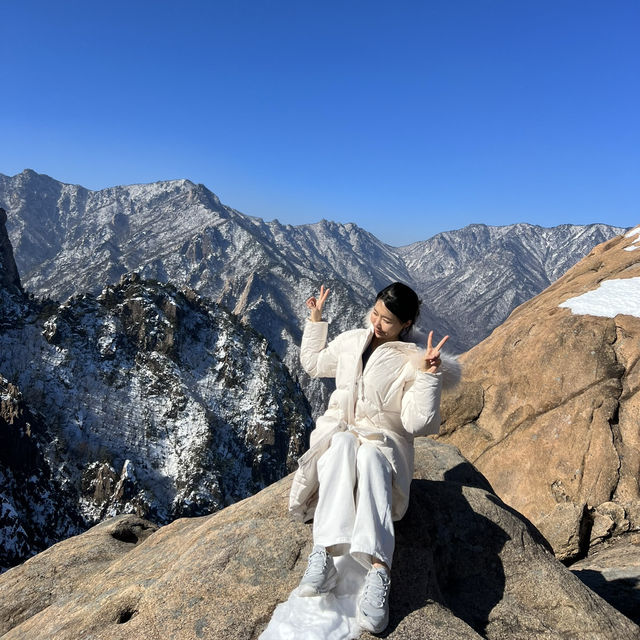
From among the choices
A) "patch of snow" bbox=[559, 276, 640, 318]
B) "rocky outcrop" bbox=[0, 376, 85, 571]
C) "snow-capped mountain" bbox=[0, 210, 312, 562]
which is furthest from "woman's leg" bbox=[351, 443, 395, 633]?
"snow-capped mountain" bbox=[0, 210, 312, 562]

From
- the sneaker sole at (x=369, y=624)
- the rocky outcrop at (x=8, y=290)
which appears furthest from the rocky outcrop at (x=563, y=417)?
the rocky outcrop at (x=8, y=290)

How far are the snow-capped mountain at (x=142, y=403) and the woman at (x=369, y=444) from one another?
113 metres

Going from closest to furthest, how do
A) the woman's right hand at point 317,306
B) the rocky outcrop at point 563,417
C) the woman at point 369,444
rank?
the woman at point 369,444 → the woman's right hand at point 317,306 → the rocky outcrop at point 563,417

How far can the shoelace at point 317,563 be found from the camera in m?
6.39

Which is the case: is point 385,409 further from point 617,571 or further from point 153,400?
point 153,400

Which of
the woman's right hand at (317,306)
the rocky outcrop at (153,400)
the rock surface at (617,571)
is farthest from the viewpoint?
the rocky outcrop at (153,400)

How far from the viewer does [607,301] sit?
2178cm

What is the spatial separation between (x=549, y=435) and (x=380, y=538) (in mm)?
15221

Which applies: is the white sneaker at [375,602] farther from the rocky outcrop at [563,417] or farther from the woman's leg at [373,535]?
the rocky outcrop at [563,417]

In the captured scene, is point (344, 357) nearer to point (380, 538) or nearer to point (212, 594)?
point (380, 538)

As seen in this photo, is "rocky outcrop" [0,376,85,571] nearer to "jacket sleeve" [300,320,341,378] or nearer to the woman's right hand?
"jacket sleeve" [300,320,341,378]

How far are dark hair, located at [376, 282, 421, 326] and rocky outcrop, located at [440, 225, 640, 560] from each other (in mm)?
8142

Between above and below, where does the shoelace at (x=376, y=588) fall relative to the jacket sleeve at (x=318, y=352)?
below

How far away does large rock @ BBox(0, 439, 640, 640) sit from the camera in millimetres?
6703
